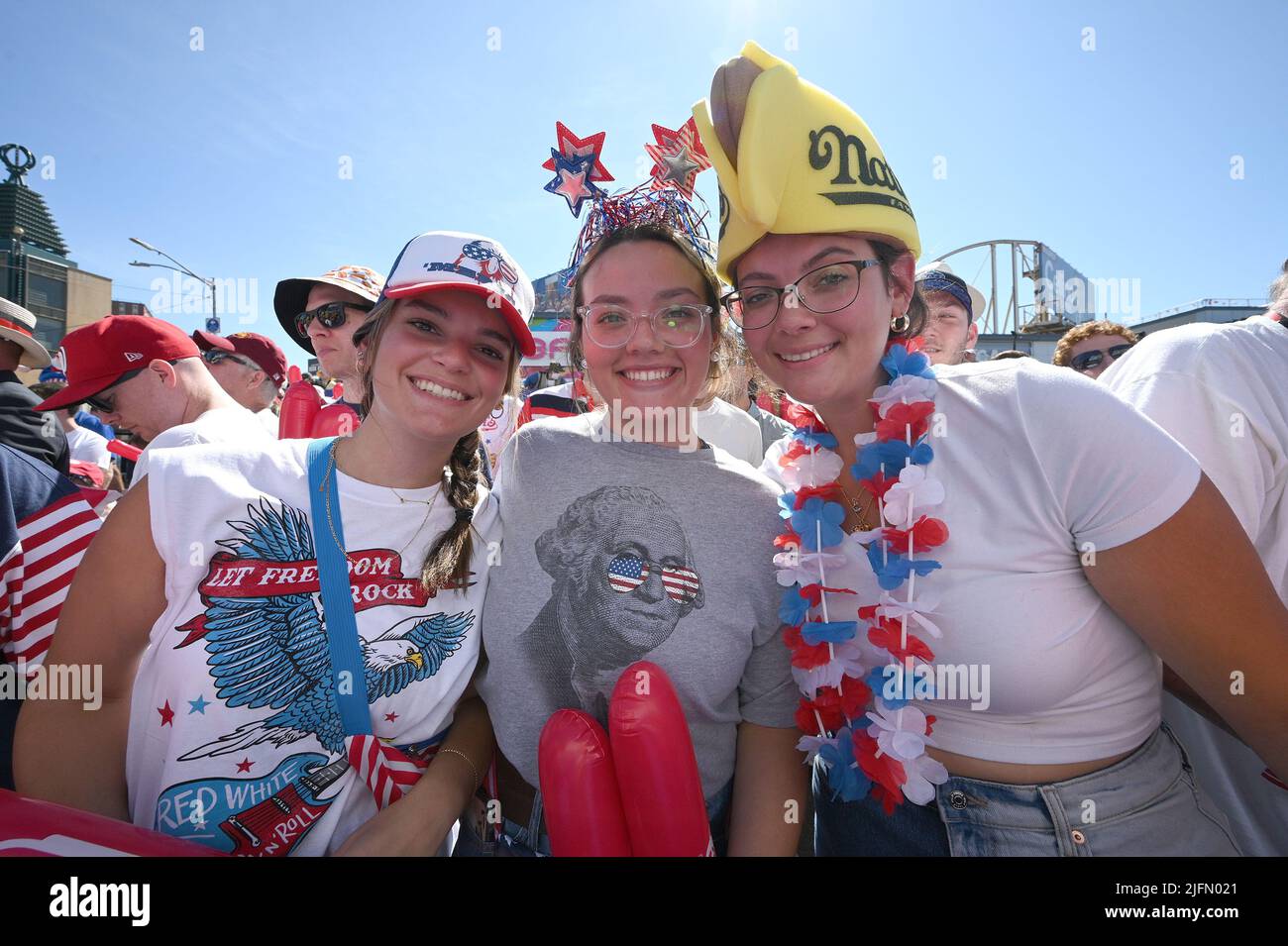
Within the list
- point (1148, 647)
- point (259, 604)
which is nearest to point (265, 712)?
point (259, 604)

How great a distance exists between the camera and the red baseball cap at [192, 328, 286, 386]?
13.9 ft

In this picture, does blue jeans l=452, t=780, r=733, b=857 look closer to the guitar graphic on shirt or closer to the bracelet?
the bracelet

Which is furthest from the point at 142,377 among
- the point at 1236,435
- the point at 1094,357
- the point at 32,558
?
the point at 1094,357

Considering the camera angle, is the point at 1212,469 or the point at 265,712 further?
the point at 1212,469

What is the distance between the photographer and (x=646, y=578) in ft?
4.91

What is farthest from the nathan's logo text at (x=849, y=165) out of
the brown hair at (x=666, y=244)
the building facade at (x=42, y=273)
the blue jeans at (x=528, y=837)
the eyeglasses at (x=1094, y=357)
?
the building facade at (x=42, y=273)

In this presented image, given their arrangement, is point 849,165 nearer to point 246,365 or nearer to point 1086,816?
point 1086,816

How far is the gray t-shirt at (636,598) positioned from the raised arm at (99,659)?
82cm

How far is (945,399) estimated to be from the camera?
59.4 inches

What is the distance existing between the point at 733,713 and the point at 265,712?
1.14 m

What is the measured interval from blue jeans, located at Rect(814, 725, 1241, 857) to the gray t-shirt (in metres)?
0.41

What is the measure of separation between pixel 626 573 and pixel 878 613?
0.63 metres
